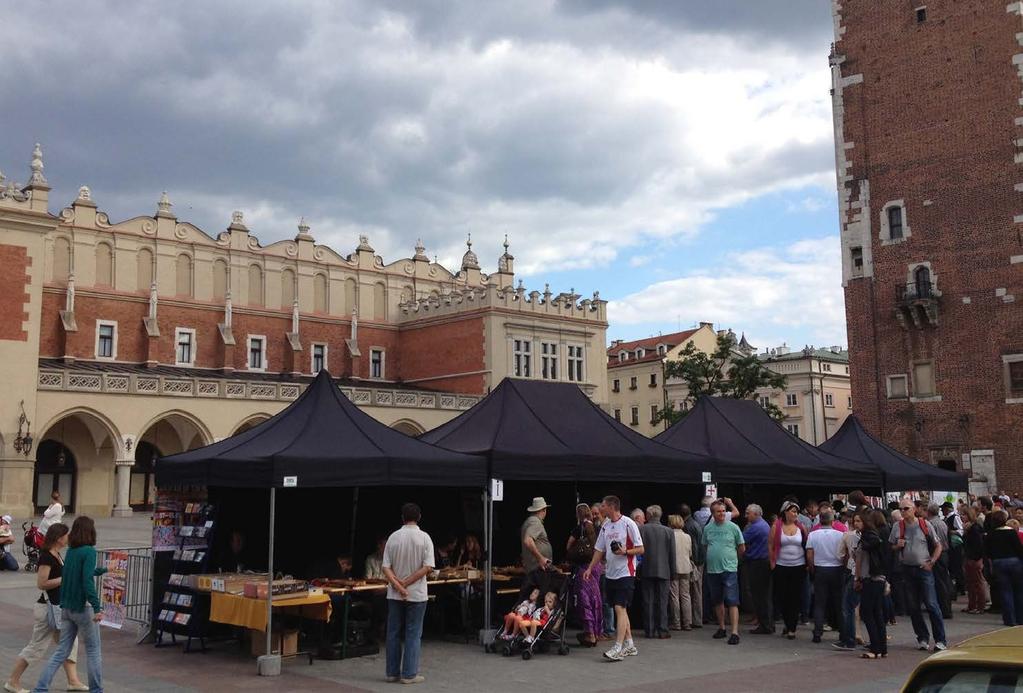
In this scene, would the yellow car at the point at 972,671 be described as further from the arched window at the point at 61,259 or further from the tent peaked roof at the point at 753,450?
the arched window at the point at 61,259

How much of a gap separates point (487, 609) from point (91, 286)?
35.7 m

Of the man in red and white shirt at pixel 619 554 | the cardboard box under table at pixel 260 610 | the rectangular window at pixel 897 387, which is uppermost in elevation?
the rectangular window at pixel 897 387

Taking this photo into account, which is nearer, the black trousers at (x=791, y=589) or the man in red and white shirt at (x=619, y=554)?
the man in red and white shirt at (x=619, y=554)

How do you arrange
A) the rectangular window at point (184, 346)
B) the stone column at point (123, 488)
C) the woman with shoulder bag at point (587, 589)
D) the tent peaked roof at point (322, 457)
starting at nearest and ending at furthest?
the tent peaked roof at point (322, 457), the woman with shoulder bag at point (587, 589), the stone column at point (123, 488), the rectangular window at point (184, 346)

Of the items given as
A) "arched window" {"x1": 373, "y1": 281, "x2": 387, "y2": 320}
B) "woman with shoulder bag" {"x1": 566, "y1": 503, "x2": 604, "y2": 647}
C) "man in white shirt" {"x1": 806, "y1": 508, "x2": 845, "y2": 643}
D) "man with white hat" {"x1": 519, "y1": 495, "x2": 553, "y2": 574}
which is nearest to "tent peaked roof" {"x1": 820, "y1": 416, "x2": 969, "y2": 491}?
"man in white shirt" {"x1": 806, "y1": 508, "x2": 845, "y2": 643}

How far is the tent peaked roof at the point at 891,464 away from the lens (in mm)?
16406

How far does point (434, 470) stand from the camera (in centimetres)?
1073

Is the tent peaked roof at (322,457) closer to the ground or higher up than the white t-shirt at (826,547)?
higher up

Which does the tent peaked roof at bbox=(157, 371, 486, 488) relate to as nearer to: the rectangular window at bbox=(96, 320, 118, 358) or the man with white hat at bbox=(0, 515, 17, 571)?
the man with white hat at bbox=(0, 515, 17, 571)

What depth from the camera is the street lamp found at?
32875 millimetres

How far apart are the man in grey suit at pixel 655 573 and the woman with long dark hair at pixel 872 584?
7.31ft

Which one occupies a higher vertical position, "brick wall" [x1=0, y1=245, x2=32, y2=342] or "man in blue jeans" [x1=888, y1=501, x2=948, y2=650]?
"brick wall" [x1=0, y1=245, x2=32, y2=342]

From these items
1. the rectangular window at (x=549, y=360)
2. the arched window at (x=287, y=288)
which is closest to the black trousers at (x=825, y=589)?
the rectangular window at (x=549, y=360)

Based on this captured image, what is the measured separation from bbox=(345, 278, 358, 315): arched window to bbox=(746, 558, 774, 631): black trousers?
39620 mm
